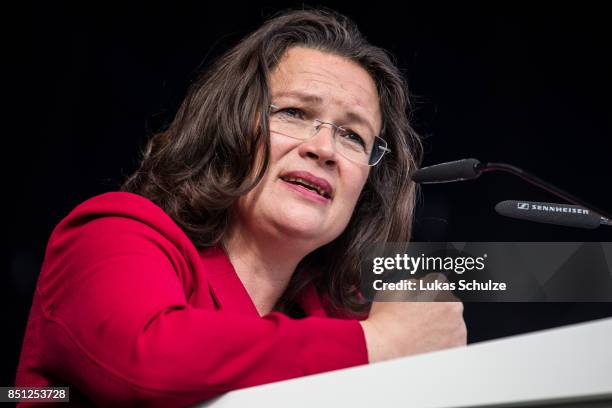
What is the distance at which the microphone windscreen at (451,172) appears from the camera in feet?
3.61

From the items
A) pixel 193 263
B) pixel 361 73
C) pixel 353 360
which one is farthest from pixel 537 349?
pixel 361 73

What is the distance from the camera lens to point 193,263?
51.3 inches

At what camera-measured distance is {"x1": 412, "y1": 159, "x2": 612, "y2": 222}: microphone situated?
3.46 feet

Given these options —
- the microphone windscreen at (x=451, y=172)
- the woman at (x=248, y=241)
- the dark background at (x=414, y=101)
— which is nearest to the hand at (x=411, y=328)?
the woman at (x=248, y=241)

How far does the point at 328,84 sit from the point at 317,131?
0.40 ft

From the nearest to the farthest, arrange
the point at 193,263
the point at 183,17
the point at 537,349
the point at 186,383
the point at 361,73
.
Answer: the point at 537,349, the point at 186,383, the point at 193,263, the point at 361,73, the point at 183,17

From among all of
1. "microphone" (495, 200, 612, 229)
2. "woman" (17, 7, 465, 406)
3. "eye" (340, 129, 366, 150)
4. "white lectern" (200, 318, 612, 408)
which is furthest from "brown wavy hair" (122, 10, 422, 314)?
"white lectern" (200, 318, 612, 408)

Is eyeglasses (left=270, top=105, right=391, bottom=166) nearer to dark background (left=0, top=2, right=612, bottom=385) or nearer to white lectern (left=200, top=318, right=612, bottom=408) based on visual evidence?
dark background (left=0, top=2, right=612, bottom=385)

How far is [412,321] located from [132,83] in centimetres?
156

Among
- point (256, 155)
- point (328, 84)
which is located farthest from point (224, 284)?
point (328, 84)

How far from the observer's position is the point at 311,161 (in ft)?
5.12

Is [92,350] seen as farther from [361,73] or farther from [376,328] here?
[361,73]

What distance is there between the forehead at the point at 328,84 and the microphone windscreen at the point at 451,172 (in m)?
0.49

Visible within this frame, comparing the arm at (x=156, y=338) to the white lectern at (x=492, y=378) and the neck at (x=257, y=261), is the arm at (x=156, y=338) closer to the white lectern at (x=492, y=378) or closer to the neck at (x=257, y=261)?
the white lectern at (x=492, y=378)
